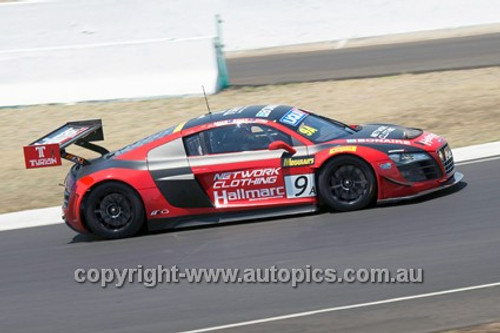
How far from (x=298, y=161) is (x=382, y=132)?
1.13 m

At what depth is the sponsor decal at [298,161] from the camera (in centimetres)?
1055

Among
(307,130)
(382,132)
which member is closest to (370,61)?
(382,132)

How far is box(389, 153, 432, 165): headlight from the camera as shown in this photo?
34.1 ft

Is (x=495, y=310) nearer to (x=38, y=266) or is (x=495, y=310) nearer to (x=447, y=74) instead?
(x=38, y=266)

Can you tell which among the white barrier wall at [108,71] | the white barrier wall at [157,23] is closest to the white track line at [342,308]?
the white barrier wall at [108,71]

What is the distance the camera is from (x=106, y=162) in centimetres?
1126

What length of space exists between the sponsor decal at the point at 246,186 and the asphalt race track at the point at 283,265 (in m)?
0.34

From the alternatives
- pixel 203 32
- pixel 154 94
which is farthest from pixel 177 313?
pixel 203 32

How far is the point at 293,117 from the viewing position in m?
11.1

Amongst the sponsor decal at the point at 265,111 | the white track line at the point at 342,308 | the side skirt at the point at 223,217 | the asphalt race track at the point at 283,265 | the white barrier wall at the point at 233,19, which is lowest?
the white track line at the point at 342,308

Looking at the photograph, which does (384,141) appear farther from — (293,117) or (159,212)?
(159,212)

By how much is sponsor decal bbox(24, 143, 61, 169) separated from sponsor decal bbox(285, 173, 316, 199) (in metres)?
2.75

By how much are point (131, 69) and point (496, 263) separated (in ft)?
38.8

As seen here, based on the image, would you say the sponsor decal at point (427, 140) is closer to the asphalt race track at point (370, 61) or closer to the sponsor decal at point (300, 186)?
the sponsor decal at point (300, 186)
